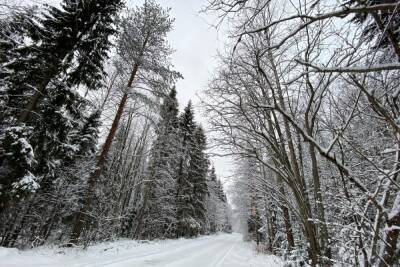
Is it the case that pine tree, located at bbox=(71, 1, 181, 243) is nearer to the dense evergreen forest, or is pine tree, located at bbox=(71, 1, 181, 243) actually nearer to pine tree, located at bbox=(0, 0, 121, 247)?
the dense evergreen forest

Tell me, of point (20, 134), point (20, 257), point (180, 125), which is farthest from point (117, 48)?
point (180, 125)

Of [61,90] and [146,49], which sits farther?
[146,49]

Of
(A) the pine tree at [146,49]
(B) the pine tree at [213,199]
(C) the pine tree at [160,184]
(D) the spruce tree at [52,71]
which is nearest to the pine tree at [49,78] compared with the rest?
(D) the spruce tree at [52,71]

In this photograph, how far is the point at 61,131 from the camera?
790 cm

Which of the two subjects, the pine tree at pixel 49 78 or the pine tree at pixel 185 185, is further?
the pine tree at pixel 185 185

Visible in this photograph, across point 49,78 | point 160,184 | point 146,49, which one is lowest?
point 160,184

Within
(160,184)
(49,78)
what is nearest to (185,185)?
(160,184)

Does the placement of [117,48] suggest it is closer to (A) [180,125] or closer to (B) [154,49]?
(B) [154,49]

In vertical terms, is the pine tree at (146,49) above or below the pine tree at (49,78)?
above

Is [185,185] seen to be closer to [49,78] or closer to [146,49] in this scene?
[146,49]

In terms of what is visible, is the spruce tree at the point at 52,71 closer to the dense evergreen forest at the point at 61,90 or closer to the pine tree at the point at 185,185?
the dense evergreen forest at the point at 61,90

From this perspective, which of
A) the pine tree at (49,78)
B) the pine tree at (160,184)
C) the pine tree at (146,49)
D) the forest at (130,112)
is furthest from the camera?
the pine tree at (160,184)

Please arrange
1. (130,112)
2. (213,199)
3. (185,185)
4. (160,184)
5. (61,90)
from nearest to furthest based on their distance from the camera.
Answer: (61,90), (130,112), (160,184), (185,185), (213,199)

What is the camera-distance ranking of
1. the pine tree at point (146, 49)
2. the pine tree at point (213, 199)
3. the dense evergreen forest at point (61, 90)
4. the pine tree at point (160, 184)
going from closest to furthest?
the dense evergreen forest at point (61, 90), the pine tree at point (146, 49), the pine tree at point (160, 184), the pine tree at point (213, 199)
